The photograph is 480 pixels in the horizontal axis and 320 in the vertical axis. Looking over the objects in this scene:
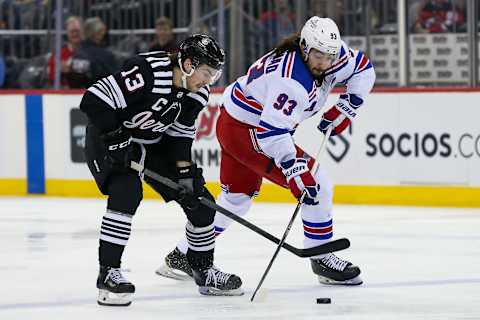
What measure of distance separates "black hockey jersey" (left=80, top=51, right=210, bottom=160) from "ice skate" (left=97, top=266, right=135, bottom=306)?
58 centimetres

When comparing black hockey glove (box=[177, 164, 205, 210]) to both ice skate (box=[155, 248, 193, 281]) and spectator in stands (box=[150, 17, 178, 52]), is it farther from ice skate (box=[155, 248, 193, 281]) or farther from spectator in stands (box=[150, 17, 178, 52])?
spectator in stands (box=[150, 17, 178, 52])

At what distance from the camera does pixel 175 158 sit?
18.9 ft

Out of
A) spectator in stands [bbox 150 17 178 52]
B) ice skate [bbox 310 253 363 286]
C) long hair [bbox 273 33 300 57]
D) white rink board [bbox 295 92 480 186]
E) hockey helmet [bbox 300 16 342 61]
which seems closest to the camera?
hockey helmet [bbox 300 16 342 61]

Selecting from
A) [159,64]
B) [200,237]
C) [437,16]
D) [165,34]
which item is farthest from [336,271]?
[165,34]

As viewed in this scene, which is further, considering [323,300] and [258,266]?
[258,266]

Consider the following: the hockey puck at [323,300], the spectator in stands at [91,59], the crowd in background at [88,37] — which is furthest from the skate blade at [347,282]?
the spectator in stands at [91,59]

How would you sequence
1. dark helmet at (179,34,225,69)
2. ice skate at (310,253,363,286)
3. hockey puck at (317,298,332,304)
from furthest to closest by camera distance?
ice skate at (310,253,363,286)
hockey puck at (317,298,332,304)
dark helmet at (179,34,225,69)

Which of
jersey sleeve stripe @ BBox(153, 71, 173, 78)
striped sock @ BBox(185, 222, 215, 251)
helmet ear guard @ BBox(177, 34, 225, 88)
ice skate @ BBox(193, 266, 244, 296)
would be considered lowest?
ice skate @ BBox(193, 266, 244, 296)

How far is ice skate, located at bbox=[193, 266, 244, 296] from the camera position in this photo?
5.86 meters

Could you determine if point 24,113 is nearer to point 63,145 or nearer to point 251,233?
point 63,145

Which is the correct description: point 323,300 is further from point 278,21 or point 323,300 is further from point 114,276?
point 278,21

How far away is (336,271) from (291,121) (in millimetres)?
775

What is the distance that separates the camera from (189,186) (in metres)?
5.73

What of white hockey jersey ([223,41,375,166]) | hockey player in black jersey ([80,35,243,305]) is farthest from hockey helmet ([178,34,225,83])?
white hockey jersey ([223,41,375,166])
